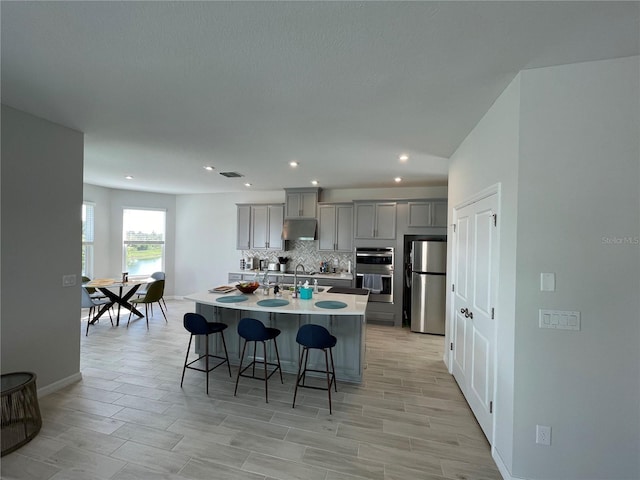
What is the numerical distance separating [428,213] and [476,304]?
2.93 meters

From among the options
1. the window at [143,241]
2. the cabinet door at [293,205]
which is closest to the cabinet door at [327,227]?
the cabinet door at [293,205]

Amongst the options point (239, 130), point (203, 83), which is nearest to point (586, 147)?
point (203, 83)

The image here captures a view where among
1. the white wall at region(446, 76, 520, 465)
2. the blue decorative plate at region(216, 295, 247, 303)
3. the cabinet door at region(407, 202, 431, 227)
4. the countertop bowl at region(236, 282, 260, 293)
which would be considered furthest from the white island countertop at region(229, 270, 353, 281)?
the white wall at region(446, 76, 520, 465)

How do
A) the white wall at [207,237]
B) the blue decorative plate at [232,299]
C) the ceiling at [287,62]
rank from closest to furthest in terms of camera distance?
the ceiling at [287,62] < the blue decorative plate at [232,299] < the white wall at [207,237]

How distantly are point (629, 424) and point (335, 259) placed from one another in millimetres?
4744

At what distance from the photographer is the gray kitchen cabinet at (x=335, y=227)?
5.70 m

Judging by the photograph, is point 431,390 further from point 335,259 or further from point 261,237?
point 261,237

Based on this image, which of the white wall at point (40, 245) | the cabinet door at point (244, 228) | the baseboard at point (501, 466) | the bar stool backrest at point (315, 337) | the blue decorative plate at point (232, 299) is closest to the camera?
the baseboard at point (501, 466)

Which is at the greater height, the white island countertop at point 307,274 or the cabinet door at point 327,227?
the cabinet door at point 327,227

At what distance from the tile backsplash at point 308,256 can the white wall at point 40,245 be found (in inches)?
148

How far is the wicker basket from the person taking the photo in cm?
200

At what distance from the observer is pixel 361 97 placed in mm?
2109

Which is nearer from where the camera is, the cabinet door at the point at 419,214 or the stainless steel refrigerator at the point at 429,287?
the stainless steel refrigerator at the point at 429,287

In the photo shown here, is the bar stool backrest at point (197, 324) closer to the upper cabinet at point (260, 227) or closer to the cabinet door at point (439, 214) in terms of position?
the upper cabinet at point (260, 227)
